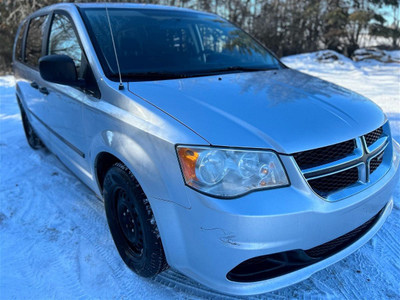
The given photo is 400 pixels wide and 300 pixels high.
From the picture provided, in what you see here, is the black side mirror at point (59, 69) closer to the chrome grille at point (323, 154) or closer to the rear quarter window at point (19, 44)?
the chrome grille at point (323, 154)

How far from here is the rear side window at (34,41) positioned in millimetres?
3350

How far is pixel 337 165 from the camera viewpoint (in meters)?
1.66

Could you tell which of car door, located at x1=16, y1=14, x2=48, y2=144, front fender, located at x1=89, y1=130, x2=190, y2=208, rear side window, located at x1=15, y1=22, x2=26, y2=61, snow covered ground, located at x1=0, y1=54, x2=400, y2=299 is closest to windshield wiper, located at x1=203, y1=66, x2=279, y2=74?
front fender, located at x1=89, y1=130, x2=190, y2=208

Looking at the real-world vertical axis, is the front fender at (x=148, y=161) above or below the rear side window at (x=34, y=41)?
below

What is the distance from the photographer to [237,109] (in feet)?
5.96

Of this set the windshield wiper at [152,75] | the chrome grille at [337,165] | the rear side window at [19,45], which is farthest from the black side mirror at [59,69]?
the rear side window at [19,45]

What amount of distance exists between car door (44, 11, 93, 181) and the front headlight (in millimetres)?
1187

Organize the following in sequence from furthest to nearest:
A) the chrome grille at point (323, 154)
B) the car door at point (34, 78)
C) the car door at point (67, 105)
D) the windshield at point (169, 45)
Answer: the car door at point (34, 78), the car door at point (67, 105), the windshield at point (169, 45), the chrome grille at point (323, 154)

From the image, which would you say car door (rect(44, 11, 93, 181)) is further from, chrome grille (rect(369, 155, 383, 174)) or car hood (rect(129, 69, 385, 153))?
chrome grille (rect(369, 155, 383, 174))

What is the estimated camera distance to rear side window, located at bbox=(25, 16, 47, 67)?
3.35 metres

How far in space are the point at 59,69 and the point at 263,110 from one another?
4.44ft

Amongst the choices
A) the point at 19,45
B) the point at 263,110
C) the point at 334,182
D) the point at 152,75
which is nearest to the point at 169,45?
the point at 152,75

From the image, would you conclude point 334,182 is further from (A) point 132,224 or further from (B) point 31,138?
(B) point 31,138

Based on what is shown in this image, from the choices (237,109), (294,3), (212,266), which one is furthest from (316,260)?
(294,3)
